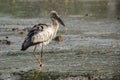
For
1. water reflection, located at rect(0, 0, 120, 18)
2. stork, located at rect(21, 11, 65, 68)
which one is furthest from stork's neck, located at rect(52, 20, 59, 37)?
water reflection, located at rect(0, 0, 120, 18)

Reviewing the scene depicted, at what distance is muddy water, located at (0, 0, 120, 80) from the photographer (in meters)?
12.8

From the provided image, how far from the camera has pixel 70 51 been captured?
16.3m

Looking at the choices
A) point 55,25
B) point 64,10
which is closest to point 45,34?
point 55,25

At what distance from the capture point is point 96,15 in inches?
1150

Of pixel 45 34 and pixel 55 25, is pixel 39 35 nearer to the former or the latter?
pixel 45 34

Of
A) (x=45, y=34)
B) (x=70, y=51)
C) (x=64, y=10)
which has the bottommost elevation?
(x=64, y=10)

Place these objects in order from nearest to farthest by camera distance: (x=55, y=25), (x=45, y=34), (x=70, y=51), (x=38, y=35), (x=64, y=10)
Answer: (x=38, y=35)
(x=45, y=34)
(x=55, y=25)
(x=70, y=51)
(x=64, y=10)

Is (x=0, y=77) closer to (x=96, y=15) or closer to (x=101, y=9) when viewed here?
(x=96, y=15)

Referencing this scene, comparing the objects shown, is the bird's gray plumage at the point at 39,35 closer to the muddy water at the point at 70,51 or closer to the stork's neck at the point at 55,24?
the stork's neck at the point at 55,24

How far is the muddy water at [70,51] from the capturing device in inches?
505

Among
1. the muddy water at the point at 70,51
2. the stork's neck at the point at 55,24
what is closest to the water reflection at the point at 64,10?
the muddy water at the point at 70,51

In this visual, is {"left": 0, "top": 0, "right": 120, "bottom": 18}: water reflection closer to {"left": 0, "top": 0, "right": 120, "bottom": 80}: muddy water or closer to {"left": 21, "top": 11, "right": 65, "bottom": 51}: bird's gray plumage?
{"left": 0, "top": 0, "right": 120, "bottom": 80}: muddy water

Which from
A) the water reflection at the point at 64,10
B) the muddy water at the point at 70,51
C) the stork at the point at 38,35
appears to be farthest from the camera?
the water reflection at the point at 64,10

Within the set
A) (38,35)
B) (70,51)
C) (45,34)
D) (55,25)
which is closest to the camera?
(38,35)
